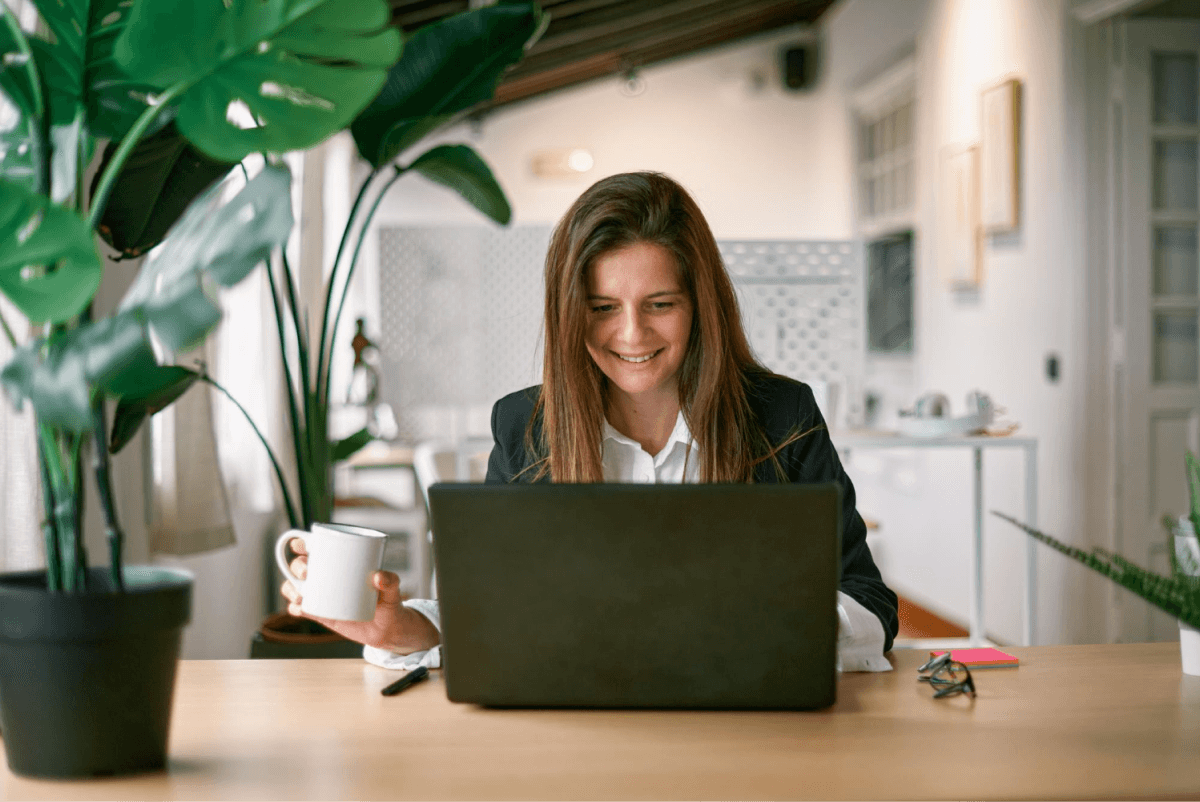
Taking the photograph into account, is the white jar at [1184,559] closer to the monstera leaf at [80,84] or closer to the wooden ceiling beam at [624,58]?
the monstera leaf at [80,84]

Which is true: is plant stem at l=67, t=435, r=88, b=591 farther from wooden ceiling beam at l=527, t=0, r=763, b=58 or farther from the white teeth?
wooden ceiling beam at l=527, t=0, r=763, b=58

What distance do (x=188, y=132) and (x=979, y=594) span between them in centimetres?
307

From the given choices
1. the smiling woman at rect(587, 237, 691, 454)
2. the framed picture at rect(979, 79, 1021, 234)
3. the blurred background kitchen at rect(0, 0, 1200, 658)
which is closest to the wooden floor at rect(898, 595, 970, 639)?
the blurred background kitchen at rect(0, 0, 1200, 658)

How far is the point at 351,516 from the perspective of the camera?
14.4 ft

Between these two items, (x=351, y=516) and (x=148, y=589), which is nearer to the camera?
(x=148, y=589)

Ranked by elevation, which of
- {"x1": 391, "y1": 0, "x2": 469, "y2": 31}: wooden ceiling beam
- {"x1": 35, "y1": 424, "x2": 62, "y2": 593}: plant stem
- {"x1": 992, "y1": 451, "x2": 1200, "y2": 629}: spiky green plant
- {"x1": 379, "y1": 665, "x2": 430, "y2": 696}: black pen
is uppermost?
{"x1": 391, "y1": 0, "x2": 469, "y2": 31}: wooden ceiling beam

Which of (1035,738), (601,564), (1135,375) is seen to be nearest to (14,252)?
(601,564)

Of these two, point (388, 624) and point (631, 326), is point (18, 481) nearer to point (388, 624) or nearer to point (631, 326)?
point (388, 624)

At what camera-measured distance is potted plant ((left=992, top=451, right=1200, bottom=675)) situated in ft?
3.20

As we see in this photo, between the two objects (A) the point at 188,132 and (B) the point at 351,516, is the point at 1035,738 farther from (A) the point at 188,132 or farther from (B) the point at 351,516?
(B) the point at 351,516

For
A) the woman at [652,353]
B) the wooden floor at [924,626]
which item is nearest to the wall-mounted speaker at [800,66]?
the wooden floor at [924,626]

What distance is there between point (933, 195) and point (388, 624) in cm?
452

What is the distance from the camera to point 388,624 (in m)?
1.22

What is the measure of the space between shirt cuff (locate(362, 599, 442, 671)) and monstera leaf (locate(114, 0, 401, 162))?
0.59 metres
